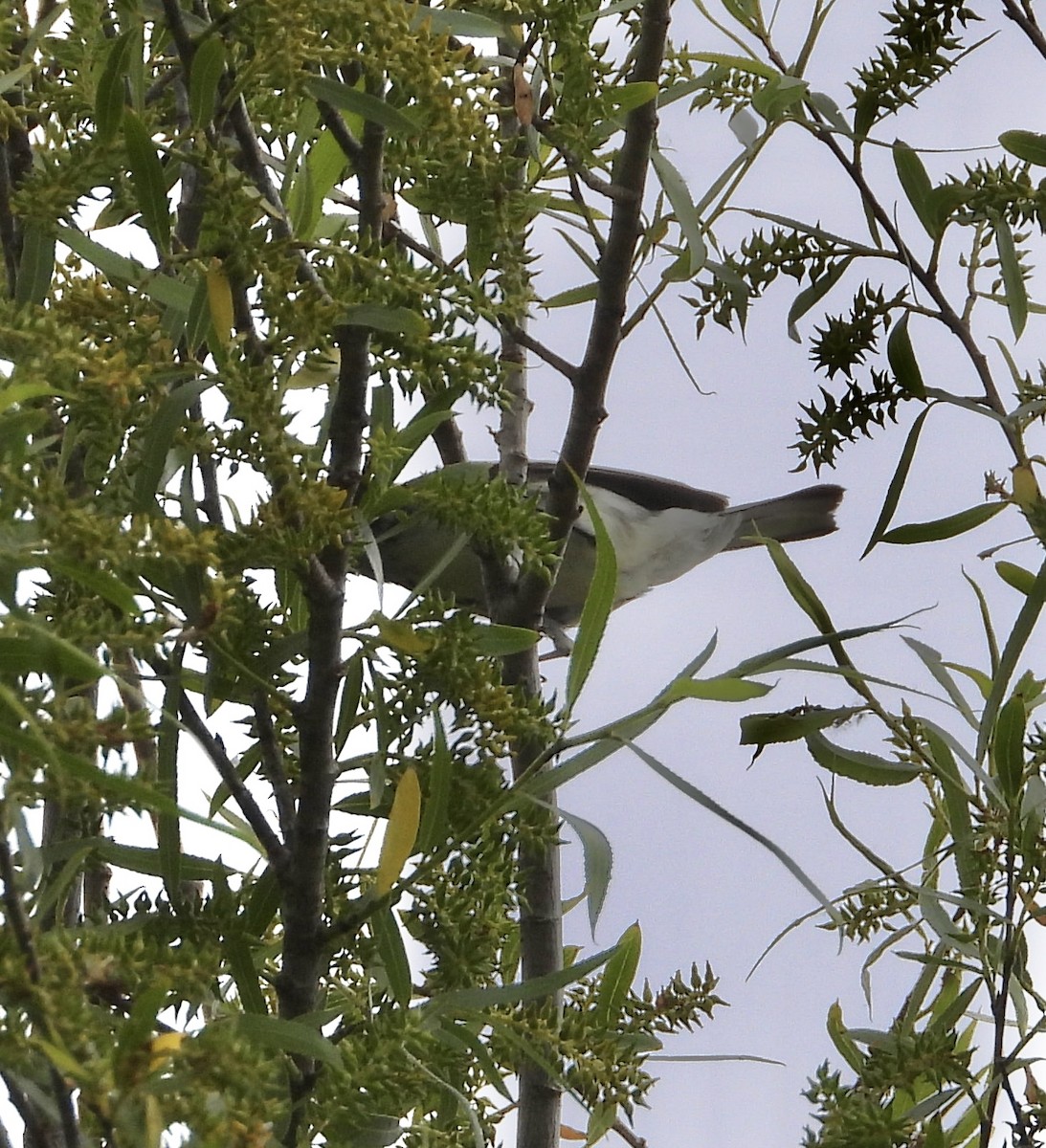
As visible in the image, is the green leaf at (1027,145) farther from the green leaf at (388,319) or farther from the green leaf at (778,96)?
the green leaf at (388,319)

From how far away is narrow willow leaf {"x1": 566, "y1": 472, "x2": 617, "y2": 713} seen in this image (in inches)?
37.5

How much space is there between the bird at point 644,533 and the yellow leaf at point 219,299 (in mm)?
2005

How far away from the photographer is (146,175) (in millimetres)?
885

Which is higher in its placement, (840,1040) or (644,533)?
(644,533)

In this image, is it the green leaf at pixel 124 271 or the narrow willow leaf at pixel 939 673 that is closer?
the green leaf at pixel 124 271

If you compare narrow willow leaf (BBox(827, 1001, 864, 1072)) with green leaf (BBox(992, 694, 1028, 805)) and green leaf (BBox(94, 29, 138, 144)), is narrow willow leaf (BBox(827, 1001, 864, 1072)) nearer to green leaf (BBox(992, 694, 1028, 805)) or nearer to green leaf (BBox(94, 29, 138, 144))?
green leaf (BBox(992, 694, 1028, 805))

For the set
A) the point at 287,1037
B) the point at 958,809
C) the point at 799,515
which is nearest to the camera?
the point at 287,1037

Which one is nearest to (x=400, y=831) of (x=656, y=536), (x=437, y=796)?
(x=437, y=796)

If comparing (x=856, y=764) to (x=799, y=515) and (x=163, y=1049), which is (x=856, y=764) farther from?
(x=799, y=515)

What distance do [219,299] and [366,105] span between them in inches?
5.5

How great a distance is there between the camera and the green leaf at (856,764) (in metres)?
1.21

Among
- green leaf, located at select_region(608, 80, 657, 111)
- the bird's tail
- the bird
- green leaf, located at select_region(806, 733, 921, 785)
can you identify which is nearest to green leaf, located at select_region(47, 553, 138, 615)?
green leaf, located at select_region(608, 80, 657, 111)

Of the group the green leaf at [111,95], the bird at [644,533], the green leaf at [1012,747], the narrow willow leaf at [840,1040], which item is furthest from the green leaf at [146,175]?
the bird at [644,533]

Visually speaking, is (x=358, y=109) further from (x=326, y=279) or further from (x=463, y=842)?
(x=463, y=842)
